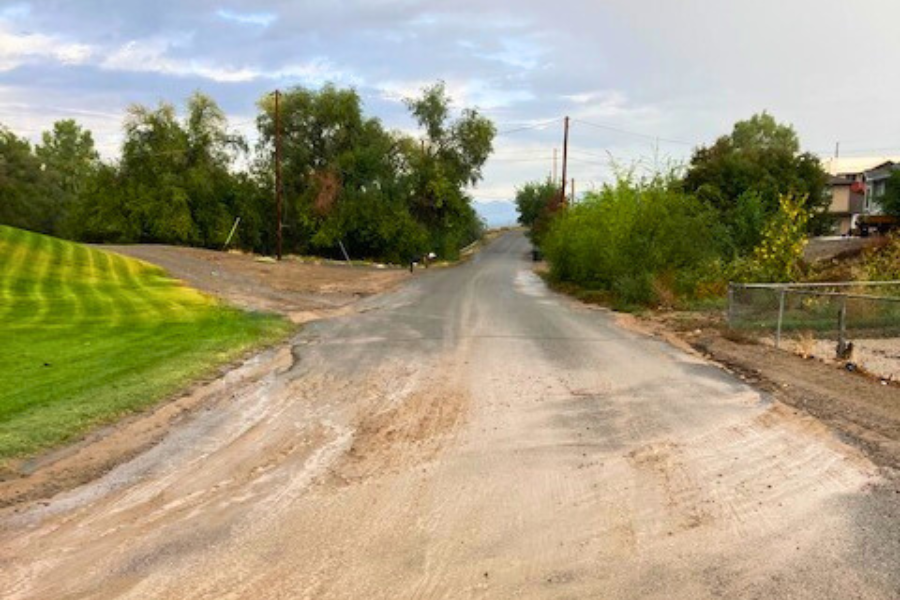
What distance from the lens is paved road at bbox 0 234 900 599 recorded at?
15.8ft

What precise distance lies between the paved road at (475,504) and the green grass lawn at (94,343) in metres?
1.19

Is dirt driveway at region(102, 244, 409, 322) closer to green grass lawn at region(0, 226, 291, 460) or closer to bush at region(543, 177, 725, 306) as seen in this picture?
green grass lawn at region(0, 226, 291, 460)

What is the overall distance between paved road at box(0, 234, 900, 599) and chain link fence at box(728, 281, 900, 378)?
17.0 ft

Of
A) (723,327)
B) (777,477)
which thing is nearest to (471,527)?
(777,477)

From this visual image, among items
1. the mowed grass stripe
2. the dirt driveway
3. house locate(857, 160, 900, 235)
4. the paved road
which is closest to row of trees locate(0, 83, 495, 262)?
the dirt driveway

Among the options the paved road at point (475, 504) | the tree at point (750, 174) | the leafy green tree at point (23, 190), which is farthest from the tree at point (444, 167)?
the paved road at point (475, 504)

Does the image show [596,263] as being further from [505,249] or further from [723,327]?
[505,249]

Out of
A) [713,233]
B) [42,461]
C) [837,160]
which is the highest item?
[837,160]

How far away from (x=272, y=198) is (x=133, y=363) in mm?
54313

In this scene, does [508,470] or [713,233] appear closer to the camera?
[508,470]

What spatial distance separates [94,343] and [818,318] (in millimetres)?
15169

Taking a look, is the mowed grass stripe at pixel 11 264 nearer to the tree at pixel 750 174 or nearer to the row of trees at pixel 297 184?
the row of trees at pixel 297 184

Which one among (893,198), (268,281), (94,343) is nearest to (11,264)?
(268,281)

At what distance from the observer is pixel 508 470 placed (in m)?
7.09
